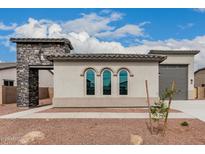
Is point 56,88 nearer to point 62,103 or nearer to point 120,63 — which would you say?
point 62,103

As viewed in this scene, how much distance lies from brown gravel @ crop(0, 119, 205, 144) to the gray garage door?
1565 cm

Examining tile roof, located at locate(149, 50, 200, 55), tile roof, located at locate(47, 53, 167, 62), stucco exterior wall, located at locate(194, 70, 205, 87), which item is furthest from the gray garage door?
stucco exterior wall, located at locate(194, 70, 205, 87)

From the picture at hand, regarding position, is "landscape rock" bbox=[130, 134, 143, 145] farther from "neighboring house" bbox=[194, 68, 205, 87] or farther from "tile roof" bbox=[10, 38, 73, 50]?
"neighboring house" bbox=[194, 68, 205, 87]

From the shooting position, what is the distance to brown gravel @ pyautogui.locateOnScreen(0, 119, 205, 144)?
22.9ft

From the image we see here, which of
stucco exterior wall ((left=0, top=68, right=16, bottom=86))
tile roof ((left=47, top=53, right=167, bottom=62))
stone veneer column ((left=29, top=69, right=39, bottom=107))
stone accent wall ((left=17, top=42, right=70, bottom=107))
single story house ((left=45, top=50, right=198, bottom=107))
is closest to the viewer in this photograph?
tile roof ((left=47, top=53, right=167, bottom=62))

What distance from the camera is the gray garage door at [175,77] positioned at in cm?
2514

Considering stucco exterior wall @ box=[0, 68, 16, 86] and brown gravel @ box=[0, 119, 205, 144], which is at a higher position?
stucco exterior wall @ box=[0, 68, 16, 86]

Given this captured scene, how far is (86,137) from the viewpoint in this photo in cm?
737

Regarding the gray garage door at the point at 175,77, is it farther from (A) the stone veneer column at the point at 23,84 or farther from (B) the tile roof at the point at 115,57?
(A) the stone veneer column at the point at 23,84

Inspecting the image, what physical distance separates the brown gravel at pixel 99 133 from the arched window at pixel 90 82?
609cm

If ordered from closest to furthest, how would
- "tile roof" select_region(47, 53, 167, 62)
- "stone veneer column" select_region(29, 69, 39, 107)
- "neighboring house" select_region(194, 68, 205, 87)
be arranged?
"tile roof" select_region(47, 53, 167, 62)
"stone veneer column" select_region(29, 69, 39, 107)
"neighboring house" select_region(194, 68, 205, 87)

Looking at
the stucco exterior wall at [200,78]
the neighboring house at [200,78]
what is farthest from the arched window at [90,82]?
the stucco exterior wall at [200,78]

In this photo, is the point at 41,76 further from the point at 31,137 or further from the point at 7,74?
the point at 31,137
